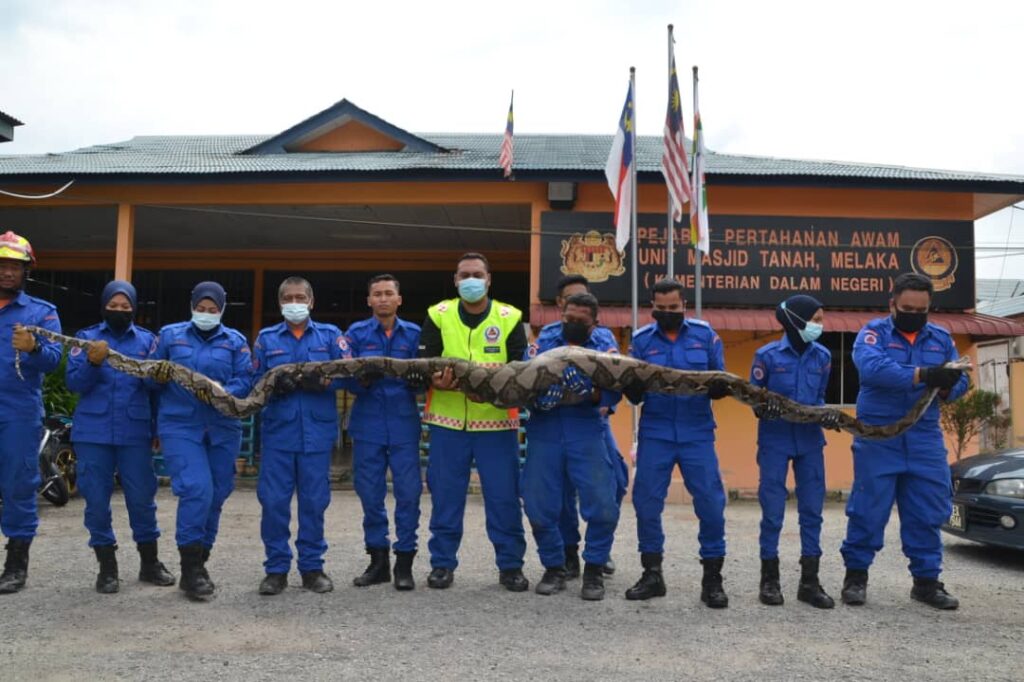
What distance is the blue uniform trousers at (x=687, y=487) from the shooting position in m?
4.82

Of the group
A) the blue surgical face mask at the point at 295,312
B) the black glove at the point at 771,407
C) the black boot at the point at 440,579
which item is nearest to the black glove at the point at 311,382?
the blue surgical face mask at the point at 295,312

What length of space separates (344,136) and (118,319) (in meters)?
9.21

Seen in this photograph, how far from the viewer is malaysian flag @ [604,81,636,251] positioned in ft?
31.2

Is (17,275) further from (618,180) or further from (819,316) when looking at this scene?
(618,180)

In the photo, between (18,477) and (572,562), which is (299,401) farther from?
(572,562)

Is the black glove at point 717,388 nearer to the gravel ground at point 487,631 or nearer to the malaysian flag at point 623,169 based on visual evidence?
the gravel ground at point 487,631

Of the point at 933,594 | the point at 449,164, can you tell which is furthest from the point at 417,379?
the point at 449,164

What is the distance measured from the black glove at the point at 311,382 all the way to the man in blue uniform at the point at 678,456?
2.00 meters

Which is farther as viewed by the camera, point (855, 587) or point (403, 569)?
point (403, 569)

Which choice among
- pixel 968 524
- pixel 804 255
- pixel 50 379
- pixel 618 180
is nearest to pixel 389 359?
pixel 968 524

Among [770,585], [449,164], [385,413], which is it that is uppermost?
[449,164]

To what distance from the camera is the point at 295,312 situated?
16.8ft

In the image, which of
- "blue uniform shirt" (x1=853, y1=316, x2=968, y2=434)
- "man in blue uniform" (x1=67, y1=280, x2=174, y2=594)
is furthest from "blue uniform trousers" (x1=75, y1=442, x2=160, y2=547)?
"blue uniform shirt" (x1=853, y1=316, x2=968, y2=434)

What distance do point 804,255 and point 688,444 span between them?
24.0ft
